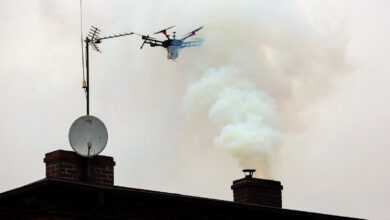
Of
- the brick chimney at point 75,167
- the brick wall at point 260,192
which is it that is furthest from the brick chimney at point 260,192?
the brick chimney at point 75,167

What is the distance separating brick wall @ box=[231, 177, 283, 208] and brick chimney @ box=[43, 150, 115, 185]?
5356 mm

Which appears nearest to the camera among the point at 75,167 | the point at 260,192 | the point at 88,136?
the point at 75,167

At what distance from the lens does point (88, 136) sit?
79.0ft

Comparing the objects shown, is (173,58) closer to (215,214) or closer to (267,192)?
(267,192)

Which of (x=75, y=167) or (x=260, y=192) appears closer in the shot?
(x=75, y=167)

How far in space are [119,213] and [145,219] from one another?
2.41 feet

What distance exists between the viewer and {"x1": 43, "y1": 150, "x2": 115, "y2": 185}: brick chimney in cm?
2356

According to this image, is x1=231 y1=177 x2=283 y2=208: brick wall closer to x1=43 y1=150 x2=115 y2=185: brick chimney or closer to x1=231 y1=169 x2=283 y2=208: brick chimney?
x1=231 y1=169 x2=283 y2=208: brick chimney

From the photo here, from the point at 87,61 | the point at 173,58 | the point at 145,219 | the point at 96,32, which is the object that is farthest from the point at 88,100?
the point at 173,58

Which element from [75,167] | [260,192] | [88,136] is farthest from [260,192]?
[75,167]

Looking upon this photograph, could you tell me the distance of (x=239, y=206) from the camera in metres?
23.0

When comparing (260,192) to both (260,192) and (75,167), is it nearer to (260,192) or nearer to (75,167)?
(260,192)

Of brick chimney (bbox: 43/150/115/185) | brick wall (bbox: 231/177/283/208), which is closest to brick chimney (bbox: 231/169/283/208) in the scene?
brick wall (bbox: 231/177/283/208)

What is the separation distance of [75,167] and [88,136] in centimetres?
91
